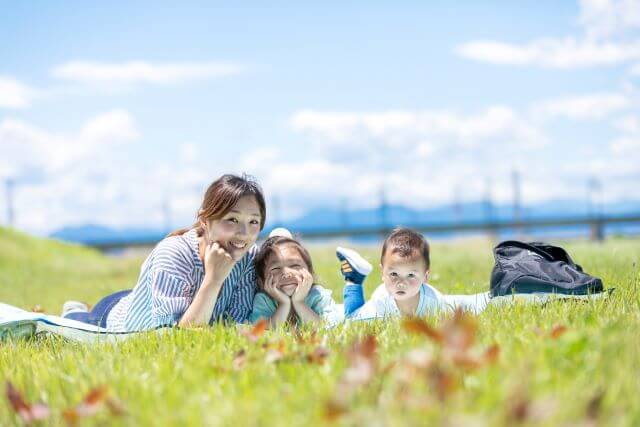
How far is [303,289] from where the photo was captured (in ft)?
17.4

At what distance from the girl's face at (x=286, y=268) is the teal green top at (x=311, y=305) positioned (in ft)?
0.61

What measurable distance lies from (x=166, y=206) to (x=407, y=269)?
3829 cm

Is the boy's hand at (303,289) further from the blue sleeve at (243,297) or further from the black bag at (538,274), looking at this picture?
the black bag at (538,274)

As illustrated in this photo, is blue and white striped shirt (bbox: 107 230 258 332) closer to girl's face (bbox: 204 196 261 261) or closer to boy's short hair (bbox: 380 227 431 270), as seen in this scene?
girl's face (bbox: 204 196 261 261)

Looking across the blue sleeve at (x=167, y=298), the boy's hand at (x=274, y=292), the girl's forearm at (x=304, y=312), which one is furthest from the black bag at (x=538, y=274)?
the blue sleeve at (x=167, y=298)

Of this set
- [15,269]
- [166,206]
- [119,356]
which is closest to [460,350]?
[119,356]

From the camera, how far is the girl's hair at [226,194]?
4.88 metres

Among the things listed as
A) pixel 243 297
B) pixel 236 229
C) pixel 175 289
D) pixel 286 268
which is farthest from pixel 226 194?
pixel 243 297

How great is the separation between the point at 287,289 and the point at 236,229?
0.73 meters

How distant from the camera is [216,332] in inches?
149

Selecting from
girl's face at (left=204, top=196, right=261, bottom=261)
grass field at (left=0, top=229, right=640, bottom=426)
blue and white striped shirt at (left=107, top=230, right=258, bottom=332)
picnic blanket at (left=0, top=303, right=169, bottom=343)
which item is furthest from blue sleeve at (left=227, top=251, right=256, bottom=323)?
grass field at (left=0, top=229, right=640, bottom=426)

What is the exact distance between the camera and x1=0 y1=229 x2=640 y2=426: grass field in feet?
5.95

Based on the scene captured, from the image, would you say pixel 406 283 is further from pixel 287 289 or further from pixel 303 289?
pixel 287 289

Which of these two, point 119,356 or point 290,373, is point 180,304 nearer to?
point 119,356
